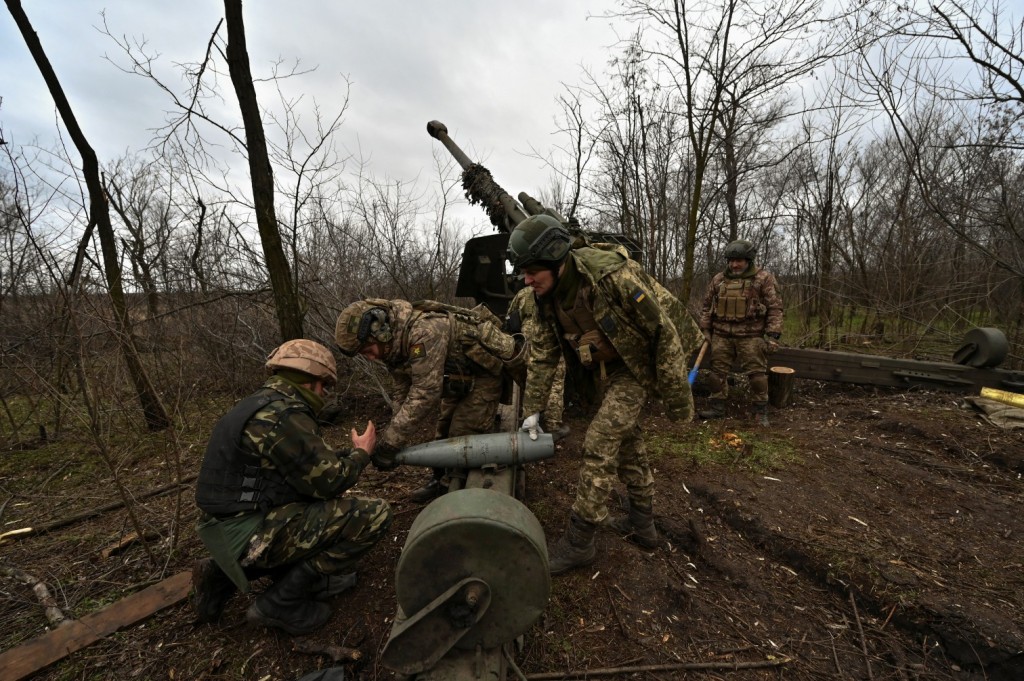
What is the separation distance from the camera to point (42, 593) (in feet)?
8.33

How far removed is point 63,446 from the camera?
4.91 metres

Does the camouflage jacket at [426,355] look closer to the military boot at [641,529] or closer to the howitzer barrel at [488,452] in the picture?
the howitzer barrel at [488,452]

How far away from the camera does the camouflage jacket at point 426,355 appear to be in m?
2.77

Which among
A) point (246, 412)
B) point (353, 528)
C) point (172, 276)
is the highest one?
point (172, 276)

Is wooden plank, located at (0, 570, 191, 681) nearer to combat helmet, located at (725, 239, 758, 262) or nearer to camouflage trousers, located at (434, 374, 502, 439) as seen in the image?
camouflage trousers, located at (434, 374, 502, 439)

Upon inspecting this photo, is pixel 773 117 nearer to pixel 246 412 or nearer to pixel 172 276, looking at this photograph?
pixel 246 412

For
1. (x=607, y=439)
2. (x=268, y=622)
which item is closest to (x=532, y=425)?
(x=607, y=439)

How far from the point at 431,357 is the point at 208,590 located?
65.7 inches

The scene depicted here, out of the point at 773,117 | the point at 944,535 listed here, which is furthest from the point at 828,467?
the point at 773,117

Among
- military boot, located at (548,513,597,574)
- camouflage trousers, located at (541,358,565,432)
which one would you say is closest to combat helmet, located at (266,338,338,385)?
military boot, located at (548,513,597,574)

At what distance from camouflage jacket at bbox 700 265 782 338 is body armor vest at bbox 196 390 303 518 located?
5020 millimetres

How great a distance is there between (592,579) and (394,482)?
1895 millimetres

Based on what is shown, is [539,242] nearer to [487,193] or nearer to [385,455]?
[385,455]

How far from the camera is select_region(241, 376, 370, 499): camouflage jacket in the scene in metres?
2.06
